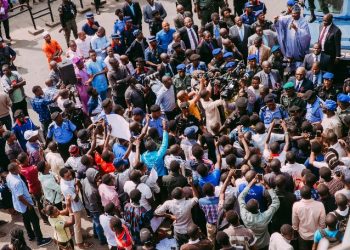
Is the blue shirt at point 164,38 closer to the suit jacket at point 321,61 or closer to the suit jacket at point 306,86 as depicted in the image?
the suit jacket at point 321,61

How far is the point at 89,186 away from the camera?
28.6ft

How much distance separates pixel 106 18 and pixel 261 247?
1193 centimetres

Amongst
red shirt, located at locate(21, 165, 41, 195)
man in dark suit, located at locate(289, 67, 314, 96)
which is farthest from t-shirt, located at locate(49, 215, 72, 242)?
man in dark suit, located at locate(289, 67, 314, 96)

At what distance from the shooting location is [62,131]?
10531 millimetres

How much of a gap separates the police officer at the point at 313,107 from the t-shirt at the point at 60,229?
4.37 meters

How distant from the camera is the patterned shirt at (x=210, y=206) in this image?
7.75 metres

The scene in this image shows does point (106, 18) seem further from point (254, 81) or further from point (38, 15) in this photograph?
point (254, 81)

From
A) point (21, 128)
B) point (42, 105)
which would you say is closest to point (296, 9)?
→ point (42, 105)

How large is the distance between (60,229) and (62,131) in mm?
2481

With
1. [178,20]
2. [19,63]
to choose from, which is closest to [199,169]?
[178,20]

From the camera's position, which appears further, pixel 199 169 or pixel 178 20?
pixel 178 20

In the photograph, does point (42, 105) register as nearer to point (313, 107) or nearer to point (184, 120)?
point (184, 120)

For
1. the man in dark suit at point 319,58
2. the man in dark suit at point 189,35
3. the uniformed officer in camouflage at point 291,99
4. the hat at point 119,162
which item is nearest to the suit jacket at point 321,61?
the man in dark suit at point 319,58

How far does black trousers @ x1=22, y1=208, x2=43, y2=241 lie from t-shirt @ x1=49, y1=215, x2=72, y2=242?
3.06 feet
